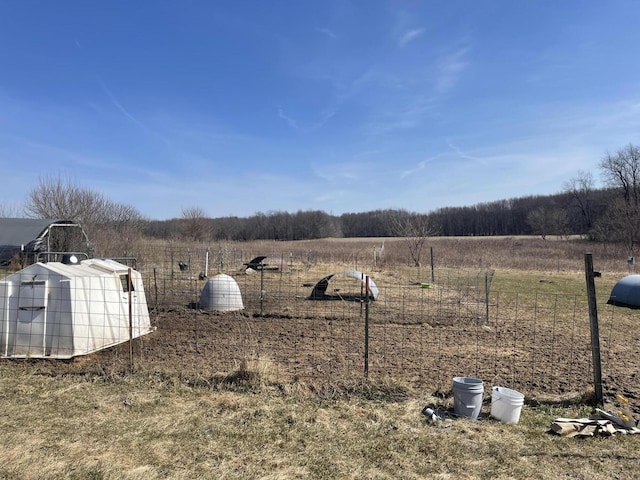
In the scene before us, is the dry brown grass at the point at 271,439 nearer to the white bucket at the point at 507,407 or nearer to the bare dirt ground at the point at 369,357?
the white bucket at the point at 507,407

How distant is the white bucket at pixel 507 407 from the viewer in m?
4.15

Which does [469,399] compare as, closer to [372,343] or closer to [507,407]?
[507,407]

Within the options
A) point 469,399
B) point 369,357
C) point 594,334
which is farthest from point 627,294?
point 469,399

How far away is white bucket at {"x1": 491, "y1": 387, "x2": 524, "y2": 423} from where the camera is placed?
415cm

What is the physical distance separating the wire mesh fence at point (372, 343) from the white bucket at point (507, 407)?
30.8 inches

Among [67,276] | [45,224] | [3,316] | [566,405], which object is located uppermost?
[45,224]

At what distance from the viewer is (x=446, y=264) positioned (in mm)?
27344

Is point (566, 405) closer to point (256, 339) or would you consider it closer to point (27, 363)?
point (256, 339)

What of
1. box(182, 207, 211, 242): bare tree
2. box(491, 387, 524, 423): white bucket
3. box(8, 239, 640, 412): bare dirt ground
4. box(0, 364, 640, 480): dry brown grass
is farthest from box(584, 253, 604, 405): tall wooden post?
box(182, 207, 211, 242): bare tree

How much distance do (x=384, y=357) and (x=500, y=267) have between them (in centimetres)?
2200

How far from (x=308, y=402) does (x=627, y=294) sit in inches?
481

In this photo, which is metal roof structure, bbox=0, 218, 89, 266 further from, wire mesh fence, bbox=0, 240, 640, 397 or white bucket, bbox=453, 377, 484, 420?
white bucket, bbox=453, 377, 484, 420

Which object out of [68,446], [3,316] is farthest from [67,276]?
[68,446]

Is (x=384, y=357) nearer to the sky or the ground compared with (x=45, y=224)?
nearer to the ground
